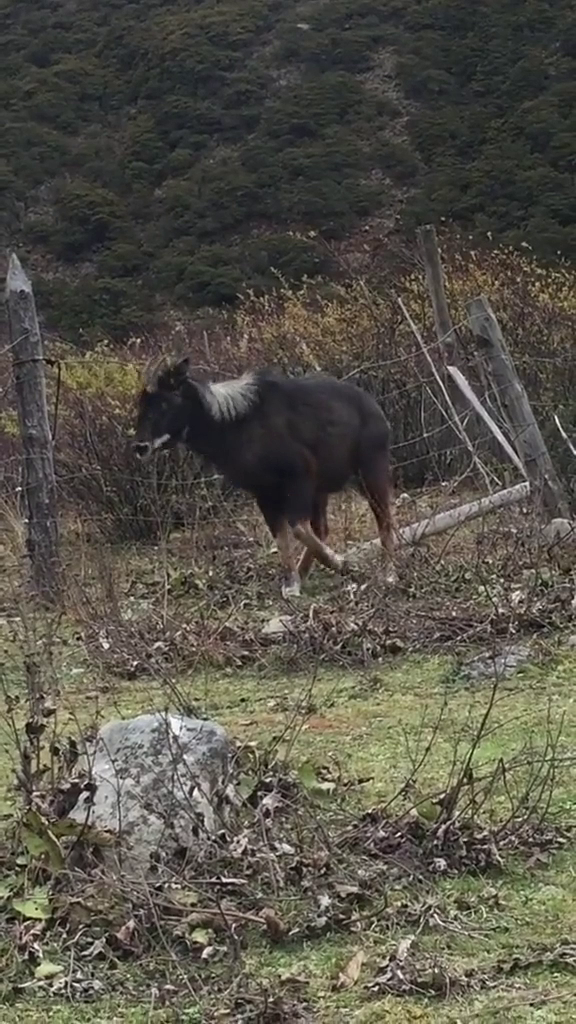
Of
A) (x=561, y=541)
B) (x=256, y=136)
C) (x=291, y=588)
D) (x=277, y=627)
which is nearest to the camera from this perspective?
(x=277, y=627)

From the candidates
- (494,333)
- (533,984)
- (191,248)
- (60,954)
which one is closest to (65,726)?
(60,954)

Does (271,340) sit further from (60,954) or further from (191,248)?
(191,248)

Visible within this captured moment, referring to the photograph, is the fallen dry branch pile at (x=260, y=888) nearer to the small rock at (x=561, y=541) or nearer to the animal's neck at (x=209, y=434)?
the small rock at (x=561, y=541)

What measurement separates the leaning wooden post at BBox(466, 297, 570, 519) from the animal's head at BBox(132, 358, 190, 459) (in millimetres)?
2101

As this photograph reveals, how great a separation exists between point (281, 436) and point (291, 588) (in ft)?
4.20

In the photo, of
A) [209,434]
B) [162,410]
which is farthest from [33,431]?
[209,434]

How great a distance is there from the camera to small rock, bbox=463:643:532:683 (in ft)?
25.4

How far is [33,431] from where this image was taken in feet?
34.7

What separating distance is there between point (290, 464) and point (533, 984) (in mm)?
6899

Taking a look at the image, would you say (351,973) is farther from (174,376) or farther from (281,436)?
(174,376)

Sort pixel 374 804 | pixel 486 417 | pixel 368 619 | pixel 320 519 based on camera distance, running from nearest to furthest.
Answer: pixel 374 804, pixel 368 619, pixel 486 417, pixel 320 519

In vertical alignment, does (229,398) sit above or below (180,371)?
below

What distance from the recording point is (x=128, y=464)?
13.5 m

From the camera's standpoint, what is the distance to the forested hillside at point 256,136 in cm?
2920
